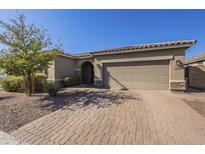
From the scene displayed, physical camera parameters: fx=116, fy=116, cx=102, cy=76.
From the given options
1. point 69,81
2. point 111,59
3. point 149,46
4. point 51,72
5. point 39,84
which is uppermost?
point 149,46

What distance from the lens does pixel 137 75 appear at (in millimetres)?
10539

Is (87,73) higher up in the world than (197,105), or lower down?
higher up

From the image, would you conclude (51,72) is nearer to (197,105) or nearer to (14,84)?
(14,84)

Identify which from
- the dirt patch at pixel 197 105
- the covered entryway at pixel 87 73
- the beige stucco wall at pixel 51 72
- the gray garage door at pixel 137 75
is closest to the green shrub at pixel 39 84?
the beige stucco wall at pixel 51 72

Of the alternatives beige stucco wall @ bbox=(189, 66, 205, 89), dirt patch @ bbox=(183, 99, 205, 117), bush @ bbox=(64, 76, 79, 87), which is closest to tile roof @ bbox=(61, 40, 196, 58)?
bush @ bbox=(64, 76, 79, 87)

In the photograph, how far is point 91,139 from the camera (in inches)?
120

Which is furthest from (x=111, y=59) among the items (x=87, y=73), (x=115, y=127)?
(x=115, y=127)

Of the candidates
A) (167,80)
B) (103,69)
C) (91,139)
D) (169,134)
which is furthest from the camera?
(103,69)

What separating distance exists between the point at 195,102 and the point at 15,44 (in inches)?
437

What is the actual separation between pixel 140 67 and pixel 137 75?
0.77m
